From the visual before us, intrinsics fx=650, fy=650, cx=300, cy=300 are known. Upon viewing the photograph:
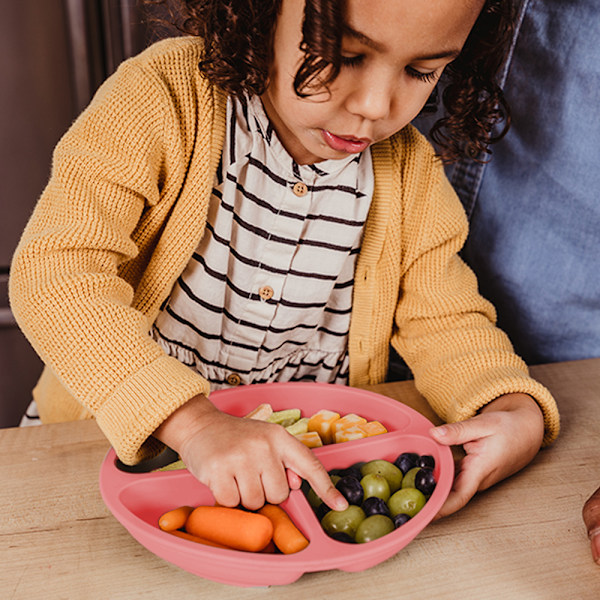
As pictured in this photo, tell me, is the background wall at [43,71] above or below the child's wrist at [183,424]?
above

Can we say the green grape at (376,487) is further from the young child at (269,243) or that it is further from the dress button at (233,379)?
the dress button at (233,379)

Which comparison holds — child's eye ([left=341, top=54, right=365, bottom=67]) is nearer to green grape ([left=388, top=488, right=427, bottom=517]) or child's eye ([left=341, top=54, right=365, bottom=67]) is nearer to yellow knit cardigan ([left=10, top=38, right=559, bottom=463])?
yellow knit cardigan ([left=10, top=38, right=559, bottom=463])

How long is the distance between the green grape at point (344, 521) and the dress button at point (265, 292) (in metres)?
0.36

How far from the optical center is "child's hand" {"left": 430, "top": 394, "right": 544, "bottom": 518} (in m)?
0.68

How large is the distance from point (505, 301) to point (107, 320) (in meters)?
0.73

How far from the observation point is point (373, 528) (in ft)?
1.94

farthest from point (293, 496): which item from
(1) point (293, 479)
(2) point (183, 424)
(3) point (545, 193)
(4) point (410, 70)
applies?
(3) point (545, 193)

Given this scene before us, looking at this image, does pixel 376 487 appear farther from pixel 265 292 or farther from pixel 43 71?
pixel 43 71

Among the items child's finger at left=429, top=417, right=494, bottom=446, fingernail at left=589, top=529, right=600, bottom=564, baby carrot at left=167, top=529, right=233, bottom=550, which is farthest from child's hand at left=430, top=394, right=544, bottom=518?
baby carrot at left=167, top=529, right=233, bottom=550

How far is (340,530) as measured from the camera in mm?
605

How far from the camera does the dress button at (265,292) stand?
893 mm

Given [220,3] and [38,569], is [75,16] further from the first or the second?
[38,569]

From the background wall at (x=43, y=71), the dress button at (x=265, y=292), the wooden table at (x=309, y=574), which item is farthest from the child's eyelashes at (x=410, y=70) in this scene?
the background wall at (x=43, y=71)

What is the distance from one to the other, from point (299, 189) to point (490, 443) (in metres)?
0.39
